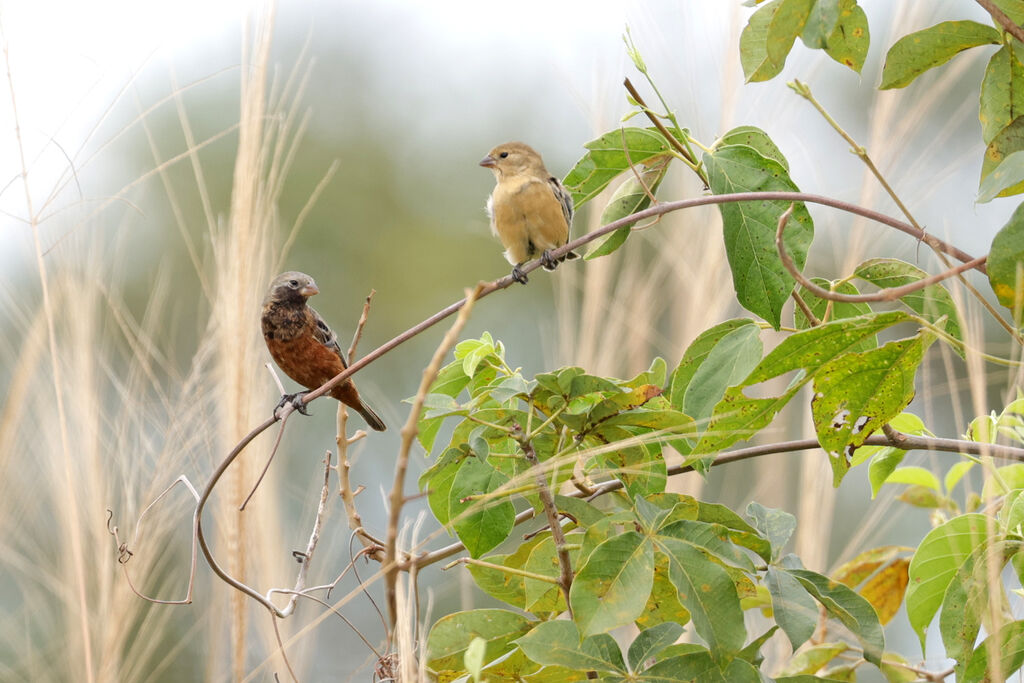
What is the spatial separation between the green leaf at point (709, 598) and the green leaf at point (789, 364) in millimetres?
149

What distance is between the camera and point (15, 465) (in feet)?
7.84

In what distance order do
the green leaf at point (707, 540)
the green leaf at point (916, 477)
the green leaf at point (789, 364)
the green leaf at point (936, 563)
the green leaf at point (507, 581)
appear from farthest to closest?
the green leaf at point (916, 477), the green leaf at point (507, 581), the green leaf at point (936, 563), the green leaf at point (707, 540), the green leaf at point (789, 364)

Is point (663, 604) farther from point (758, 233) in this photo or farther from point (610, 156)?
point (610, 156)

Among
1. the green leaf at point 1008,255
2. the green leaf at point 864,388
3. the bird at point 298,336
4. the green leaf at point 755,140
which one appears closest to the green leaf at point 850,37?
the green leaf at point 755,140

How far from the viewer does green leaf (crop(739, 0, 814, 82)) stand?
1.48m

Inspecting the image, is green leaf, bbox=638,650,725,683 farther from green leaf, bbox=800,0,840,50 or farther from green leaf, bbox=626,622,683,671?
green leaf, bbox=800,0,840,50

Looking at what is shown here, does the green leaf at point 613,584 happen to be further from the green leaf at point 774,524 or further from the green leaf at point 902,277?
the green leaf at point 902,277

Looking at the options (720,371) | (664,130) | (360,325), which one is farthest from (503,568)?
(664,130)

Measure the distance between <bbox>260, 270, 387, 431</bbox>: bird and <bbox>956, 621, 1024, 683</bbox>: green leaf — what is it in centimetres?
237

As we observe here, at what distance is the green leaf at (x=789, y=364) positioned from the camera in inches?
46.2

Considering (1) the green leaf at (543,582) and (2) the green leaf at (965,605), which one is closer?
(2) the green leaf at (965,605)

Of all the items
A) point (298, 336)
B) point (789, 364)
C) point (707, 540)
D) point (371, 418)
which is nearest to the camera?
point (789, 364)

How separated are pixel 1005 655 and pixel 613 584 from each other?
1.73ft

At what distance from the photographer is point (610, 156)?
1672 millimetres
